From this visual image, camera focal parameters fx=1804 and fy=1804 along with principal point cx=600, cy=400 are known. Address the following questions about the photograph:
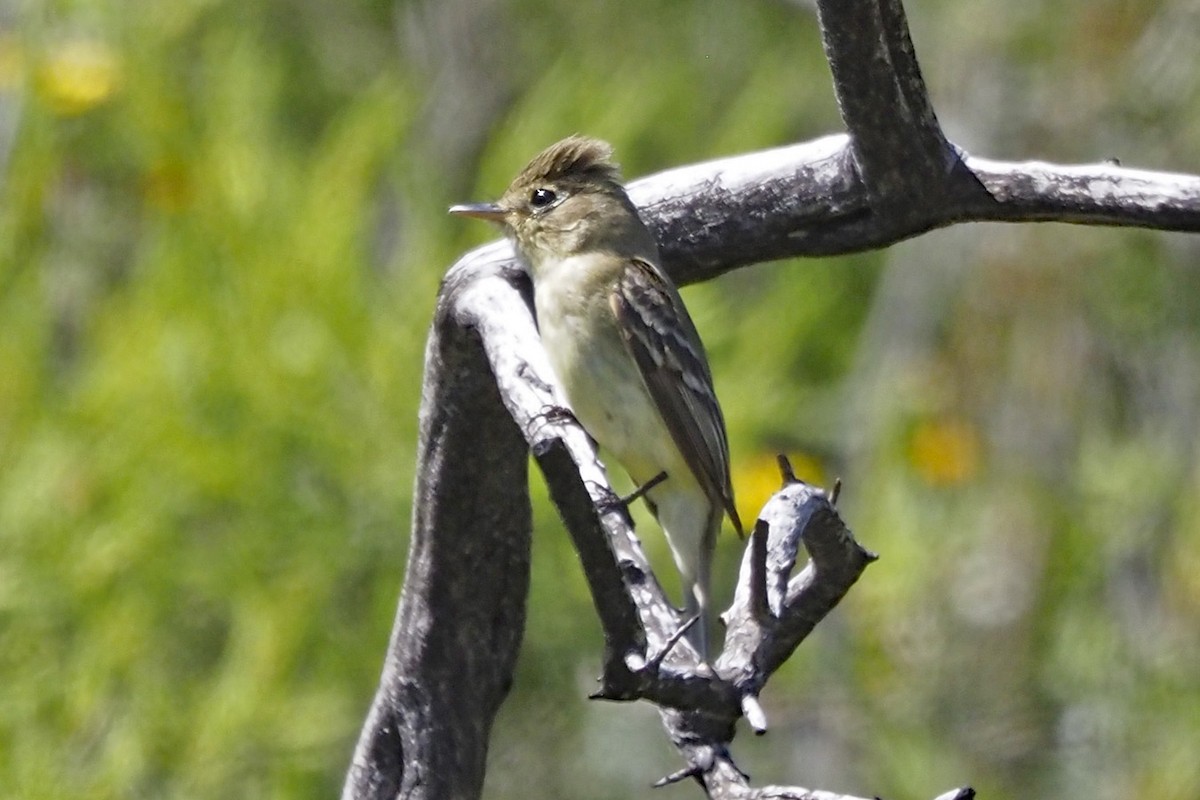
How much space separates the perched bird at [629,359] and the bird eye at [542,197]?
0.06 meters

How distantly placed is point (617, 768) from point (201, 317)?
7.10ft

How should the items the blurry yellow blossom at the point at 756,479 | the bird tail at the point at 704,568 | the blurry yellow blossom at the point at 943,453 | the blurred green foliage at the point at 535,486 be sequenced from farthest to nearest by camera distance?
the blurry yellow blossom at the point at 943,453, the blurry yellow blossom at the point at 756,479, the blurred green foliage at the point at 535,486, the bird tail at the point at 704,568

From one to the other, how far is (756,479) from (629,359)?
7.64 feet

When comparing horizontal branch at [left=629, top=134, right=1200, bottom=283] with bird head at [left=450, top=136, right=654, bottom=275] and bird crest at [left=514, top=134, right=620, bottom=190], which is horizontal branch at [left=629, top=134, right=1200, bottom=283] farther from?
bird crest at [left=514, top=134, right=620, bottom=190]

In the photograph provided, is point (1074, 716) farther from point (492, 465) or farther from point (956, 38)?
point (492, 465)

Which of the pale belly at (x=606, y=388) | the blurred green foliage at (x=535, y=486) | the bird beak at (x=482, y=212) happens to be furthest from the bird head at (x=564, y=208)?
the blurred green foliage at (x=535, y=486)

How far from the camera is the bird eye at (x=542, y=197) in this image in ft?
11.6

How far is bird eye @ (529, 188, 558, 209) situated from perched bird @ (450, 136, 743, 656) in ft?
0.21

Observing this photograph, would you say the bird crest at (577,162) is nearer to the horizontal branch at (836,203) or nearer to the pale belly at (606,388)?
the pale belly at (606,388)

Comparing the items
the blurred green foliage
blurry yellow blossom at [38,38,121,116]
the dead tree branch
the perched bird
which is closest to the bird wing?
the perched bird

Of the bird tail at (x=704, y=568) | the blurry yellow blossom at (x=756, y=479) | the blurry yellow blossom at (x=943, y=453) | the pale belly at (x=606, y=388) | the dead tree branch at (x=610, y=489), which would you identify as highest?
the blurry yellow blossom at (x=943, y=453)

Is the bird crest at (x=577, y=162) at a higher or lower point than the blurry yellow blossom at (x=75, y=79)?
lower

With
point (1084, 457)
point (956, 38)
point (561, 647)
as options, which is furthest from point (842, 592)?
point (956, 38)

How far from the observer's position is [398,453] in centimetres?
526
